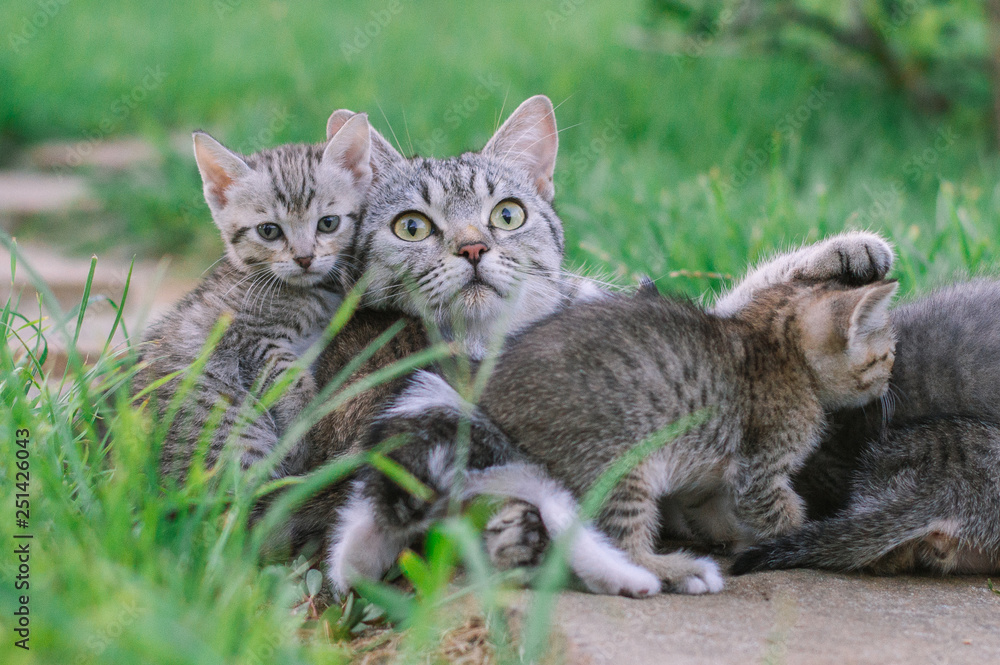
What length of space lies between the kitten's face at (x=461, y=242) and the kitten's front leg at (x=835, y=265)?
0.57m

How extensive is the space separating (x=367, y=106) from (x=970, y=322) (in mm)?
4816

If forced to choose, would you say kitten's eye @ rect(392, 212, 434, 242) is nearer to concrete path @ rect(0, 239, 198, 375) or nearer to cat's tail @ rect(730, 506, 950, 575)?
cat's tail @ rect(730, 506, 950, 575)

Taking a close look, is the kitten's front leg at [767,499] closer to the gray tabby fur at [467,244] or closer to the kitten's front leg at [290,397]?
the gray tabby fur at [467,244]

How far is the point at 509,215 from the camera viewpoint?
113 inches

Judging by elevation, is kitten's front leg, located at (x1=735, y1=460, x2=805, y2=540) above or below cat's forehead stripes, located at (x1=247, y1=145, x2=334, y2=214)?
below

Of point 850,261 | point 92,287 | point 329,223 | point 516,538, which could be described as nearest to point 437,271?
point 329,223

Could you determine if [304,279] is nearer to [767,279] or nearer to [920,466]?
[767,279]

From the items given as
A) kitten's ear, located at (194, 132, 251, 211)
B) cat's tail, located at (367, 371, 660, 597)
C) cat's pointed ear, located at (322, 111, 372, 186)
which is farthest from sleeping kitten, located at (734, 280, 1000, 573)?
kitten's ear, located at (194, 132, 251, 211)

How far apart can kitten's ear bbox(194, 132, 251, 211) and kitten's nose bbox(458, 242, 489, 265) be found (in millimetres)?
844

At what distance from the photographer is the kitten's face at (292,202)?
112 inches

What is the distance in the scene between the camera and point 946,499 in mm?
2301

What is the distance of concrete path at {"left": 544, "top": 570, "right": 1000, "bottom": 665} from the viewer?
1757 millimetres

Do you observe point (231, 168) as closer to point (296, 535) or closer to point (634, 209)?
point (296, 535)

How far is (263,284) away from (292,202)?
269 millimetres
